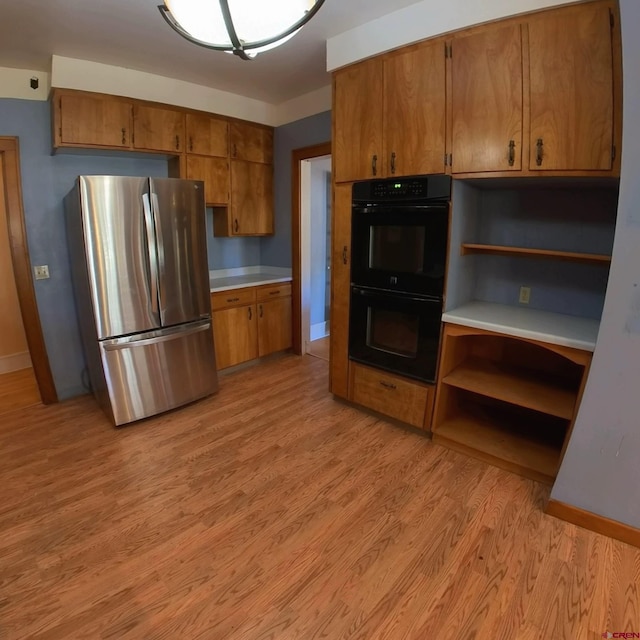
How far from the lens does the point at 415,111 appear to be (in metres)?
2.23

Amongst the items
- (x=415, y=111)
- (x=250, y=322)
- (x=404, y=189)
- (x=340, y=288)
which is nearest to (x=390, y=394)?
(x=340, y=288)

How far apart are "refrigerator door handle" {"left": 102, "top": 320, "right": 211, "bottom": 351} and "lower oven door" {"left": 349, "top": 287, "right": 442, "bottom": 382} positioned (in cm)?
118

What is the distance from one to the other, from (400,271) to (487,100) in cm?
102

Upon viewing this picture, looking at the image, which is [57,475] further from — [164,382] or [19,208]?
[19,208]

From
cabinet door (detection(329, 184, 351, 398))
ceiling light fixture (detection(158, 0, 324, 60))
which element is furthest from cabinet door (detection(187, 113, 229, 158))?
ceiling light fixture (detection(158, 0, 324, 60))

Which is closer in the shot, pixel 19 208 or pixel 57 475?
pixel 57 475

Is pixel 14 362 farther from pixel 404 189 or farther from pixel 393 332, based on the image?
pixel 404 189

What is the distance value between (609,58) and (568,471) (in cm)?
190

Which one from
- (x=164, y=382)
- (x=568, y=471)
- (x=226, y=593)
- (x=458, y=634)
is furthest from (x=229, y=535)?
(x=568, y=471)

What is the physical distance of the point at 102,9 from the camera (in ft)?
6.88

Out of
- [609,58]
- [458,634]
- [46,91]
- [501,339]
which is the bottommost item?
[458,634]

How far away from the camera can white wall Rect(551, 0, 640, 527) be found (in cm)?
139

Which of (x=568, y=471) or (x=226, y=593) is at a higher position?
(x=568, y=471)

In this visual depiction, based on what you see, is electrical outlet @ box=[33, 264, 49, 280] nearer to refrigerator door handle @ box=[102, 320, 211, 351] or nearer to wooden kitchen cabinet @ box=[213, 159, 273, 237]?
refrigerator door handle @ box=[102, 320, 211, 351]
